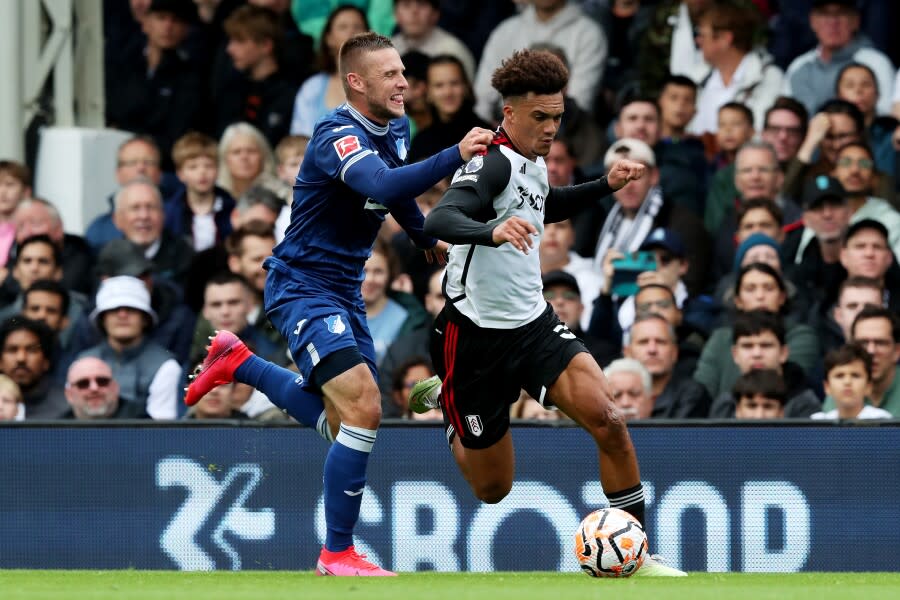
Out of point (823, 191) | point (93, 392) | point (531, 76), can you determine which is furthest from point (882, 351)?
point (93, 392)

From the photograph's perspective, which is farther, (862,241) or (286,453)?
(862,241)

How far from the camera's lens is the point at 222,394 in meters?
11.6

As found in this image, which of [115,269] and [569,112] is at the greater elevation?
[569,112]

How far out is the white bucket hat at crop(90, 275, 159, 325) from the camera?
12312 millimetres

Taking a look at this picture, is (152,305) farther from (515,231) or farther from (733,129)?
(515,231)

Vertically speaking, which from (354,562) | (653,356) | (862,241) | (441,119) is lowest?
(354,562)

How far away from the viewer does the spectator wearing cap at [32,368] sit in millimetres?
11984

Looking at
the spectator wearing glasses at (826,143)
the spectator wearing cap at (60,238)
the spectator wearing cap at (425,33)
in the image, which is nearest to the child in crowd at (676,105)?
the spectator wearing glasses at (826,143)

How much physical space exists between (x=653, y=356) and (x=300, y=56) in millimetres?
5247

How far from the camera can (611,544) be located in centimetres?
805

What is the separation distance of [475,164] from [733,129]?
571cm

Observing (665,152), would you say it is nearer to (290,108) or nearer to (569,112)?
(569,112)

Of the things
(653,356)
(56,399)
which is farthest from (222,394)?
(653,356)

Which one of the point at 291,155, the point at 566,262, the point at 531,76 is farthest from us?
the point at 291,155
